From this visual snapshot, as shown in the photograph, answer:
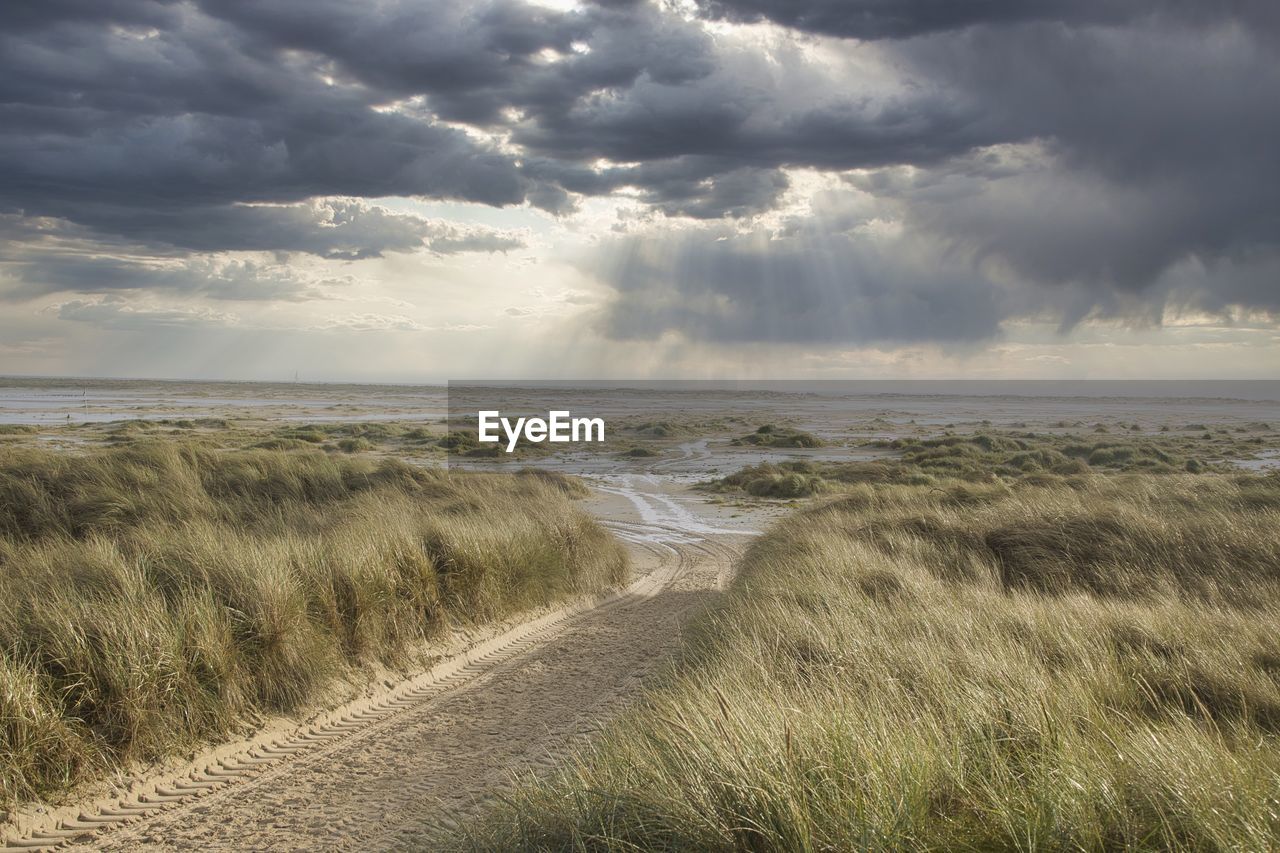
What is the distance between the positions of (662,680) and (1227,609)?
5.83 metres

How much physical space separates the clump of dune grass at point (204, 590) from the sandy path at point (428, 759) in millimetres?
723

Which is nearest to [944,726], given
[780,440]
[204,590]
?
[204,590]

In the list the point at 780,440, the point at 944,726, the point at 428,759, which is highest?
the point at 944,726

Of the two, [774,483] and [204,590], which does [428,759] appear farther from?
[774,483]

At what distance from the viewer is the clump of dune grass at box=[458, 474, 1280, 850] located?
3668mm

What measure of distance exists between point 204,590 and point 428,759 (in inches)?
98.8

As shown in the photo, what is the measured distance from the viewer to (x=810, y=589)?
9.05m

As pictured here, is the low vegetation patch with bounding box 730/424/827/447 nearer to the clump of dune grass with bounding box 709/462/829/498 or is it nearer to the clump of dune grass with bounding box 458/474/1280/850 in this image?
the clump of dune grass with bounding box 709/462/829/498

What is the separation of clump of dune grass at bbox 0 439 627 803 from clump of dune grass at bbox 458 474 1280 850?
3.11m

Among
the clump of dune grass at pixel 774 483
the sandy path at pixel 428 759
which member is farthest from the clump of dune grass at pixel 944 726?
the clump of dune grass at pixel 774 483

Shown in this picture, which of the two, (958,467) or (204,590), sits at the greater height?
(204,590)

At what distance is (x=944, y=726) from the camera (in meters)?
4.96

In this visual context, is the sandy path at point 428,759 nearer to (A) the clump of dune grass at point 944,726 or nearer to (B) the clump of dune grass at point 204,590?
(B) the clump of dune grass at point 204,590

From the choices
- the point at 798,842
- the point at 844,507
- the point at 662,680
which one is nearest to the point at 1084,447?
the point at 844,507
